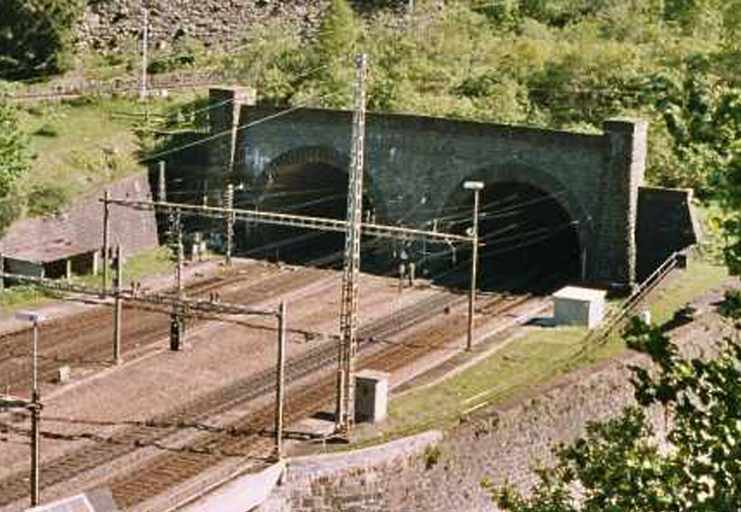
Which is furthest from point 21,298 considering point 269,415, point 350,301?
point 350,301

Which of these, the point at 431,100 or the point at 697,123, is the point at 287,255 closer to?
the point at 431,100

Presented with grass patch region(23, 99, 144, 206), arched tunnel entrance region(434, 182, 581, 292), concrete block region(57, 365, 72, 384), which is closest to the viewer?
concrete block region(57, 365, 72, 384)

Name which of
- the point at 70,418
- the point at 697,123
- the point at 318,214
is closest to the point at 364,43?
the point at 318,214

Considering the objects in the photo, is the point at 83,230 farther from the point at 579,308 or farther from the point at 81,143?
the point at 579,308

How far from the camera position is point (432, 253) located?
4200cm

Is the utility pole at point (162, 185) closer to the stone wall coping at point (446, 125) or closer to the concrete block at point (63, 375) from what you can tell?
the stone wall coping at point (446, 125)

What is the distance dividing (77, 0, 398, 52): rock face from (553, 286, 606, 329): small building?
28.6 meters

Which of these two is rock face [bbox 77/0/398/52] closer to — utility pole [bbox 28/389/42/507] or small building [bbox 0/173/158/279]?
small building [bbox 0/173/158/279]

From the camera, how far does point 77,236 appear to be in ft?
131

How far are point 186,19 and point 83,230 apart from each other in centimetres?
2239

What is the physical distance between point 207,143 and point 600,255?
1378 cm

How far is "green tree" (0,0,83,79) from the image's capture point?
50812mm

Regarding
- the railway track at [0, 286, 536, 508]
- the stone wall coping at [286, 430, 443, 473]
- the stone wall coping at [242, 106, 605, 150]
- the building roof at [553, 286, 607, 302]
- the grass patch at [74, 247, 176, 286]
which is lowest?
the railway track at [0, 286, 536, 508]

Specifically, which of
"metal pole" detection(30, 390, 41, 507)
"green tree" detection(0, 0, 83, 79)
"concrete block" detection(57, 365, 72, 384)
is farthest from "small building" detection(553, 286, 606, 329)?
"green tree" detection(0, 0, 83, 79)
